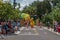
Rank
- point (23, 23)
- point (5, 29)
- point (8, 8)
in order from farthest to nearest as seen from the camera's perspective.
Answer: point (23, 23), point (8, 8), point (5, 29)

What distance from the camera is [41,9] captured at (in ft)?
436

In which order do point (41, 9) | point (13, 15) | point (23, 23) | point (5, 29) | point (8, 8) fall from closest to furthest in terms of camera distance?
point (5, 29), point (8, 8), point (13, 15), point (23, 23), point (41, 9)

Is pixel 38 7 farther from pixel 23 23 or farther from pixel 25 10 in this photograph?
pixel 23 23

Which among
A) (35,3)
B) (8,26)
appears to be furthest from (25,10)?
(8,26)

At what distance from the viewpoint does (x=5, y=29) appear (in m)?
Result: 44.8

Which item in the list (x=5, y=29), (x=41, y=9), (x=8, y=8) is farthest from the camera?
(x=41, y=9)

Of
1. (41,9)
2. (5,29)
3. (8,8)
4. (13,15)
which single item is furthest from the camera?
(41,9)

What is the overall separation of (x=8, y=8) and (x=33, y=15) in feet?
218

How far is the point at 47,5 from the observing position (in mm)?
133500

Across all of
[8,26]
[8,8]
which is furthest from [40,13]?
[8,26]

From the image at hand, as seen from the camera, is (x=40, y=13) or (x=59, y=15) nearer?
(x=59, y=15)

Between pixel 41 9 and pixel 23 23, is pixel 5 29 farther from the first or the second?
pixel 41 9

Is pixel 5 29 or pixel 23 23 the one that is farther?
pixel 23 23

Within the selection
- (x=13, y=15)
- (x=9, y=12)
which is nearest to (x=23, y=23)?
(x=13, y=15)
